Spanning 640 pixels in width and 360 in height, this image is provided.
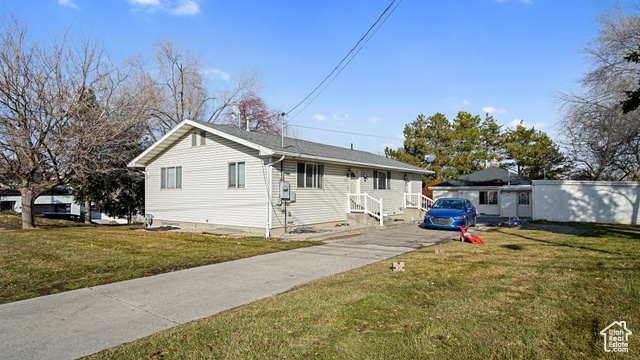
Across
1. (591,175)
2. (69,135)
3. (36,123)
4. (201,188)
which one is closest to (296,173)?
(201,188)

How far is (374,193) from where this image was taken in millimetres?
19875

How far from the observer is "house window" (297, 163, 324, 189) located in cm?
1527

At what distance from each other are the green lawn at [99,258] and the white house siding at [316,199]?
2403mm

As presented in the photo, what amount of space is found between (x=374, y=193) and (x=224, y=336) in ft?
54.4

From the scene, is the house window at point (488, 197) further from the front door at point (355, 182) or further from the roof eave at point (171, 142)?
the roof eave at point (171, 142)

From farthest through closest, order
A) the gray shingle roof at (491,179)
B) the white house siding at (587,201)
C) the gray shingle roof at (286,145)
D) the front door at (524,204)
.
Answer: the gray shingle roof at (491,179) < the front door at (524,204) < the white house siding at (587,201) < the gray shingle roof at (286,145)

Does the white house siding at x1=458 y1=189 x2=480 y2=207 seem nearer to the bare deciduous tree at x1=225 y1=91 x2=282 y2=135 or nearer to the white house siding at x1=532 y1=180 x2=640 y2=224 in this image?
the white house siding at x1=532 y1=180 x2=640 y2=224

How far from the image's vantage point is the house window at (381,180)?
20.2 meters

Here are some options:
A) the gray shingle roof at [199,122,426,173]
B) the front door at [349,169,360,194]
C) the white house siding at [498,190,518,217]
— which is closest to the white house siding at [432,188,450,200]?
the white house siding at [498,190,518,217]

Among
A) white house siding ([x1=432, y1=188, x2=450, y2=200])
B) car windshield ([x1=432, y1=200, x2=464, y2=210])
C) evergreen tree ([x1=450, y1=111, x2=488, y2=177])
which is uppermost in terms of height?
evergreen tree ([x1=450, y1=111, x2=488, y2=177])

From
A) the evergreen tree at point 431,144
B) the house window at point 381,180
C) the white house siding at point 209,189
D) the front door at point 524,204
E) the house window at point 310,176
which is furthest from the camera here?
the evergreen tree at point 431,144

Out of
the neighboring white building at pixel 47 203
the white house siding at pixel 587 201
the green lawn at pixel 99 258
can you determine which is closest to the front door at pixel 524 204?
the white house siding at pixel 587 201

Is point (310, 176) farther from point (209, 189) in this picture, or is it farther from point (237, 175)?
point (209, 189)

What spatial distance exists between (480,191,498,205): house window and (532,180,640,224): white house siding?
6675mm
